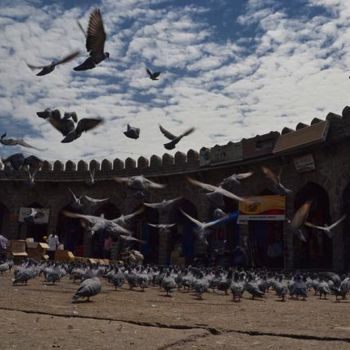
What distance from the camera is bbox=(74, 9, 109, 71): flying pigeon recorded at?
7457mm

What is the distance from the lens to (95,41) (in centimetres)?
757

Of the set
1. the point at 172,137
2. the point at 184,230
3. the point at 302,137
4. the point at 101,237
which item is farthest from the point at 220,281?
the point at 101,237

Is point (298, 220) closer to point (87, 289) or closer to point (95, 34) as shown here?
point (87, 289)

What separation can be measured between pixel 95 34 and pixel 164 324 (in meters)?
4.54

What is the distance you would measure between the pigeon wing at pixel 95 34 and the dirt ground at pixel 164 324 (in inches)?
163

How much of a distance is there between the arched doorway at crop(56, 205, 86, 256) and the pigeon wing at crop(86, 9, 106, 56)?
916 inches

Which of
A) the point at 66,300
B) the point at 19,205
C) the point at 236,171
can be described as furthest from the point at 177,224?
the point at 66,300

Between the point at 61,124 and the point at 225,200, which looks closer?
the point at 61,124

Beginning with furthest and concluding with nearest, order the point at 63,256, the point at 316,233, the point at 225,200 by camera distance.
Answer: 1. the point at 225,200
2. the point at 316,233
3. the point at 63,256

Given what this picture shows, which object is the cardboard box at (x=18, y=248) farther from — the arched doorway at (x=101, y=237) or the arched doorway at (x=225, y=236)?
the arched doorway at (x=225, y=236)

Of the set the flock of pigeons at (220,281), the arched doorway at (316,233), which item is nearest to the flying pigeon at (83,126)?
the flock of pigeons at (220,281)

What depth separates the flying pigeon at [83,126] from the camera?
957 cm

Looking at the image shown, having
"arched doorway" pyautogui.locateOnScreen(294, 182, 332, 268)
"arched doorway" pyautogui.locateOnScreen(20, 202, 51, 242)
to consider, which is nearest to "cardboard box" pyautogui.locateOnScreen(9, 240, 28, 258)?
"arched doorway" pyautogui.locateOnScreen(20, 202, 51, 242)

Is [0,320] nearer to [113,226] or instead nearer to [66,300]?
[66,300]
